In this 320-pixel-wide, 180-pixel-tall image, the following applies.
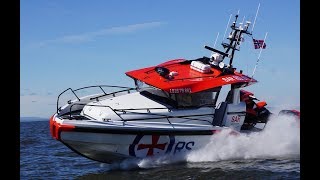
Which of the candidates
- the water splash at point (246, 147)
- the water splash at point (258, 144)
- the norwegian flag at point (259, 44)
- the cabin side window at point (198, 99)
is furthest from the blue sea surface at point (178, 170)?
the norwegian flag at point (259, 44)

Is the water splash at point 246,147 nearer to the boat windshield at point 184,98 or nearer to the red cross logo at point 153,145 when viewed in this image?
the red cross logo at point 153,145

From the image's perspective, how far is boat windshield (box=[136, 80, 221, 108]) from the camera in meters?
13.3

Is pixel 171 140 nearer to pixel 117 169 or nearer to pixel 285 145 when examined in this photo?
pixel 117 169

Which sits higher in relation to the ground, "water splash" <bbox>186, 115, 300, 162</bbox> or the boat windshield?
the boat windshield

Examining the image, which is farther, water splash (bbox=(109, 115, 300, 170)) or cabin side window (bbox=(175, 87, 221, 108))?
cabin side window (bbox=(175, 87, 221, 108))

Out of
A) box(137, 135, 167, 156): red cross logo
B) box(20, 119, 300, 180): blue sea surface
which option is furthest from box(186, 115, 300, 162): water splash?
box(137, 135, 167, 156): red cross logo

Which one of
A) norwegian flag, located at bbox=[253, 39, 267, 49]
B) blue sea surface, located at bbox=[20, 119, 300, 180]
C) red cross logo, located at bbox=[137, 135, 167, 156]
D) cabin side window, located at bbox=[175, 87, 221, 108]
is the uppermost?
norwegian flag, located at bbox=[253, 39, 267, 49]

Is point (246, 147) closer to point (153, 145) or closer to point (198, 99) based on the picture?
point (198, 99)

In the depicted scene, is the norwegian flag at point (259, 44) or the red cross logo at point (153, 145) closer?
the red cross logo at point (153, 145)

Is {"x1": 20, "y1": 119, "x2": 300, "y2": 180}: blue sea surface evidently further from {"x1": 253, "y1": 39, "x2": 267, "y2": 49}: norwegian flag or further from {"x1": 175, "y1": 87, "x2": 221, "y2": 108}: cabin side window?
{"x1": 253, "y1": 39, "x2": 267, "y2": 49}: norwegian flag

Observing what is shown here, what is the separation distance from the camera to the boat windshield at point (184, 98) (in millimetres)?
13320
